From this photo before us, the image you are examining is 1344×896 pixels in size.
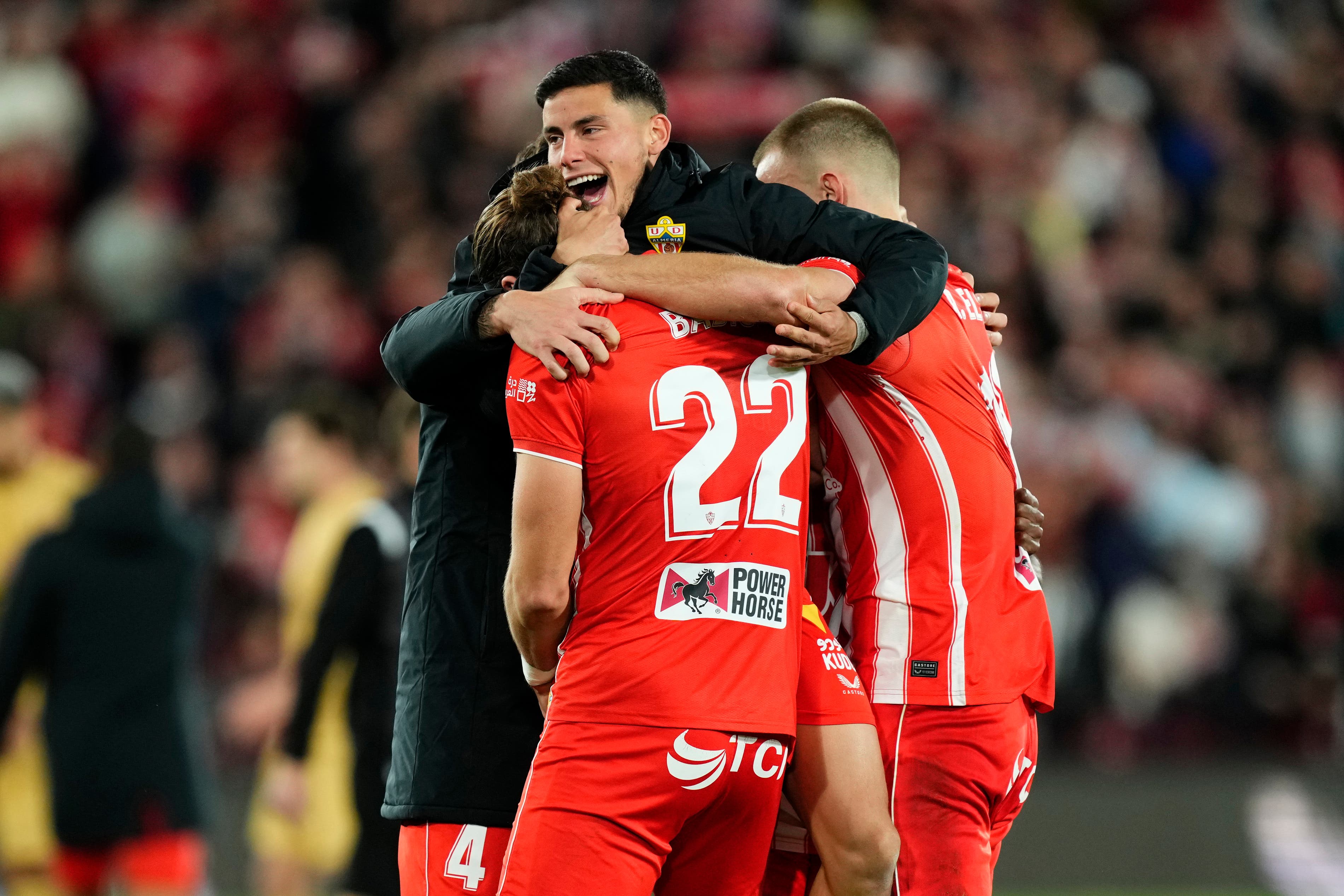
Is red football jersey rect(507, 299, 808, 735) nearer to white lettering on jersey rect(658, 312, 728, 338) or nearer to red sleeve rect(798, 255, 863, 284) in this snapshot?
white lettering on jersey rect(658, 312, 728, 338)

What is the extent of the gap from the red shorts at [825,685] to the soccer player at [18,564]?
4128 mm

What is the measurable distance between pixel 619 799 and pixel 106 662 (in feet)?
13.3

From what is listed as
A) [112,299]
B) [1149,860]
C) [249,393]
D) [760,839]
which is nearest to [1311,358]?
[1149,860]

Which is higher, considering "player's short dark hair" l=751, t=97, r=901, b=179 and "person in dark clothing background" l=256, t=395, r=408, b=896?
"player's short dark hair" l=751, t=97, r=901, b=179

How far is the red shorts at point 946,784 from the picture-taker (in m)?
4.22

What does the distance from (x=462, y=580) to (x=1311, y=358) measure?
10166mm

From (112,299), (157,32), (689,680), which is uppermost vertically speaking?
(157,32)

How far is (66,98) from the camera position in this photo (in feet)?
44.0

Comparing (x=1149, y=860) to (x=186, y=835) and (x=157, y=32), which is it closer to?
(x=186, y=835)

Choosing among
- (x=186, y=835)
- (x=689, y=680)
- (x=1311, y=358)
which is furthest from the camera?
(x=1311, y=358)

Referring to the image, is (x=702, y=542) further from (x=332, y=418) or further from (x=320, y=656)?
(x=332, y=418)

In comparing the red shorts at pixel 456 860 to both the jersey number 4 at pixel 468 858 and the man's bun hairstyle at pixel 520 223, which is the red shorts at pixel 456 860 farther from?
the man's bun hairstyle at pixel 520 223

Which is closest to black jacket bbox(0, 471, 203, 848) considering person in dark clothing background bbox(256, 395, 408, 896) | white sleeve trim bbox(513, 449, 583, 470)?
person in dark clothing background bbox(256, 395, 408, 896)

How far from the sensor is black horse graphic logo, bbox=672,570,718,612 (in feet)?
12.5
